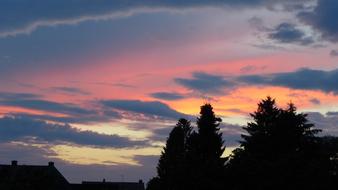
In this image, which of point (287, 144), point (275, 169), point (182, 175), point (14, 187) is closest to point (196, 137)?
point (182, 175)

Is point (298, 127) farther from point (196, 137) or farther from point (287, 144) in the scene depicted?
point (196, 137)

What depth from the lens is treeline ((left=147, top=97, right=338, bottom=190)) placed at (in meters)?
54.6

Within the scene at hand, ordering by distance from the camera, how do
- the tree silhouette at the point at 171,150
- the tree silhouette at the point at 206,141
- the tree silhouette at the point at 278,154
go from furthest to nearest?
the tree silhouette at the point at 171,150 → the tree silhouette at the point at 206,141 → the tree silhouette at the point at 278,154

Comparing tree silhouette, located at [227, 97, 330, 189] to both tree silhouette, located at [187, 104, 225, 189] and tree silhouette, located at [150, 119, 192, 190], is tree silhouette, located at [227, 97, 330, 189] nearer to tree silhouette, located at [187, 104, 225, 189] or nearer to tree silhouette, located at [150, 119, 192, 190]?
tree silhouette, located at [187, 104, 225, 189]

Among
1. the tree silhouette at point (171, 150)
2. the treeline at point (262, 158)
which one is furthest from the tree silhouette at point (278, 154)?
the tree silhouette at point (171, 150)

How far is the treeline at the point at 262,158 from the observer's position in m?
54.6

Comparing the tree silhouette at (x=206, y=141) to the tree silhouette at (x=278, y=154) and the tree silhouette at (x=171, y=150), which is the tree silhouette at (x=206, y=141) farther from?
the tree silhouette at (x=171, y=150)

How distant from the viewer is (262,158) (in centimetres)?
6200

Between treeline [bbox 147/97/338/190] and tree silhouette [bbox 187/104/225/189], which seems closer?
treeline [bbox 147/97/338/190]

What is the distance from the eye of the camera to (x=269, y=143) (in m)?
64.8

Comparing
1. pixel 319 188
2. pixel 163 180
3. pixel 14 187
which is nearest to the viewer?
pixel 319 188

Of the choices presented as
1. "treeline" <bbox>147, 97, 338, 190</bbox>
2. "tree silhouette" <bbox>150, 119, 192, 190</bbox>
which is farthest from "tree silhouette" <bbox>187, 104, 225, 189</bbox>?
"tree silhouette" <bbox>150, 119, 192, 190</bbox>

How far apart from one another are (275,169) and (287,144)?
1071 centimetres

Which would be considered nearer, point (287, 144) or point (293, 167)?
point (293, 167)
